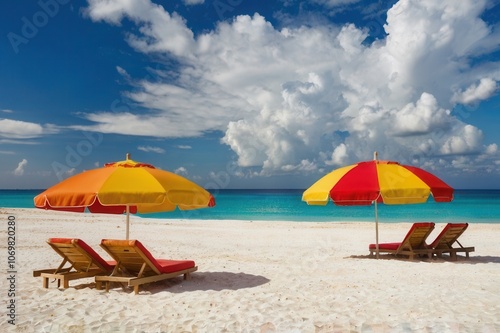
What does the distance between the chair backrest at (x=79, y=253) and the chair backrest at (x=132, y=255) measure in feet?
0.98

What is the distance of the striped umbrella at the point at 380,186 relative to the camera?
947 centimetres

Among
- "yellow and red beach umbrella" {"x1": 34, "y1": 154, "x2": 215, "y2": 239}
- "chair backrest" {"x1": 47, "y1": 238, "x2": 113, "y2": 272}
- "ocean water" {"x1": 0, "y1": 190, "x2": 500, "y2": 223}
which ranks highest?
"yellow and red beach umbrella" {"x1": 34, "y1": 154, "x2": 215, "y2": 239}

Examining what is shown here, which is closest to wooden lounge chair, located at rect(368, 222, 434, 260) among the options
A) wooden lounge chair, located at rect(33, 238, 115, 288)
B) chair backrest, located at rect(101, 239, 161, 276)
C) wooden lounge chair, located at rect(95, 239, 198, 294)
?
wooden lounge chair, located at rect(95, 239, 198, 294)

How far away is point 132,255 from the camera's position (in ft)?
23.9

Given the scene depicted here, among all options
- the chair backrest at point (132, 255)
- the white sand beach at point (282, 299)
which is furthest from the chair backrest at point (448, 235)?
the chair backrest at point (132, 255)

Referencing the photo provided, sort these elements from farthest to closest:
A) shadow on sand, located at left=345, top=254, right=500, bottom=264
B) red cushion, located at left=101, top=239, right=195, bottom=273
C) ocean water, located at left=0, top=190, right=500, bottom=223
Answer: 1. ocean water, located at left=0, top=190, right=500, bottom=223
2. shadow on sand, located at left=345, top=254, right=500, bottom=264
3. red cushion, located at left=101, top=239, right=195, bottom=273

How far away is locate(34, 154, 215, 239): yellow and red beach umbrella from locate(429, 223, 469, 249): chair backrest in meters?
6.32

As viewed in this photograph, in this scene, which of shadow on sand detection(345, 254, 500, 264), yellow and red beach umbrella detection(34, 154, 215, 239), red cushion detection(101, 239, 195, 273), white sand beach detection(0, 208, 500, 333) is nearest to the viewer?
white sand beach detection(0, 208, 500, 333)

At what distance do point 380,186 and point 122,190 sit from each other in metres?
5.44

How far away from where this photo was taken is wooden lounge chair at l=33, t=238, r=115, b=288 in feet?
23.7

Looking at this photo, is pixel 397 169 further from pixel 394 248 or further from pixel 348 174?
pixel 394 248

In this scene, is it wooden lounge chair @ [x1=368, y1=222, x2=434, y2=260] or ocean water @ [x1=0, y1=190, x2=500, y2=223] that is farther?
ocean water @ [x1=0, y1=190, x2=500, y2=223]

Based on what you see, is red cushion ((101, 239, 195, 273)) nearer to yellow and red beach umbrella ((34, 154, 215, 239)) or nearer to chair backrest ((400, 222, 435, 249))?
yellow and red beach umbrella ((34, 154, 215, 239))

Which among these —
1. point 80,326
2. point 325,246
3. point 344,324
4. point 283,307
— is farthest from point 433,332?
point 325,246
